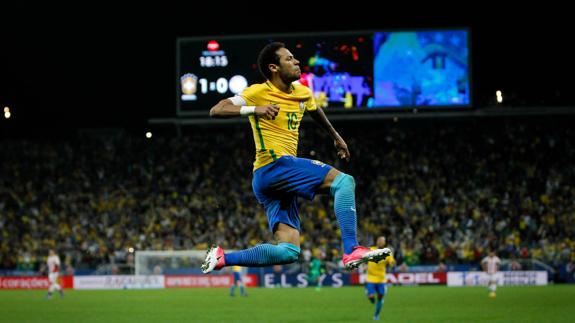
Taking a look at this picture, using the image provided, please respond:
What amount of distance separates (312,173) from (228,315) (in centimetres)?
1537

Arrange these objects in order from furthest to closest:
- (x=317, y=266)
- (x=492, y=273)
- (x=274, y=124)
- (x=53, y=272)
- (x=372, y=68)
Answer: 1. (x=317, y=266)
2. (x=372, y=68)
3. (x=53, y=272)
4. (x=492, y=273)
5. (x=274, y=124)

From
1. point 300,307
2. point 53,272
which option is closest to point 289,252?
point 300,307

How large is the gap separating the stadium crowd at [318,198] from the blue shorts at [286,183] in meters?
31.2

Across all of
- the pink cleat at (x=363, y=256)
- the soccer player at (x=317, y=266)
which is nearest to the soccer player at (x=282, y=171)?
the pink cleat at (x=363, y=256)

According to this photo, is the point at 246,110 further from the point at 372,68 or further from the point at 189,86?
the point at 189,86

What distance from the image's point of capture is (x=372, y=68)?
131 feet

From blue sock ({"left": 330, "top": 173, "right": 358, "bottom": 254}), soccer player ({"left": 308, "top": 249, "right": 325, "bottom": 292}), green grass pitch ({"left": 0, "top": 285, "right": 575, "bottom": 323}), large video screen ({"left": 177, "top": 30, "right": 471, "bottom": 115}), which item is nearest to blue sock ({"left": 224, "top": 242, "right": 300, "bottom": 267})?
blue sock ({"left": 330, "top": 173, "right": 358, "bottom": 254})

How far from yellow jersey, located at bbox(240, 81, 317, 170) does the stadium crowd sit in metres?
31.4

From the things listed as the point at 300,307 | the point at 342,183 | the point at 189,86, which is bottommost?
the point at 300,307

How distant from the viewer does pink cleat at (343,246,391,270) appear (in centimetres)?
870

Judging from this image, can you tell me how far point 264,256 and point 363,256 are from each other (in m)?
1.33

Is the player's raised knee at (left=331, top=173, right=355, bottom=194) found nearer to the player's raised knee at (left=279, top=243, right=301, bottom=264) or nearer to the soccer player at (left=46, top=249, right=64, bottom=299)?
the player's raised knee at (left=279, top=243, right=301, bottom=264)

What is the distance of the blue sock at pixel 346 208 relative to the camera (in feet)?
29.9

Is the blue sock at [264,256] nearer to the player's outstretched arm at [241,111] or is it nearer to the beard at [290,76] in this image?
the player's outstretched arm at [241,111]
